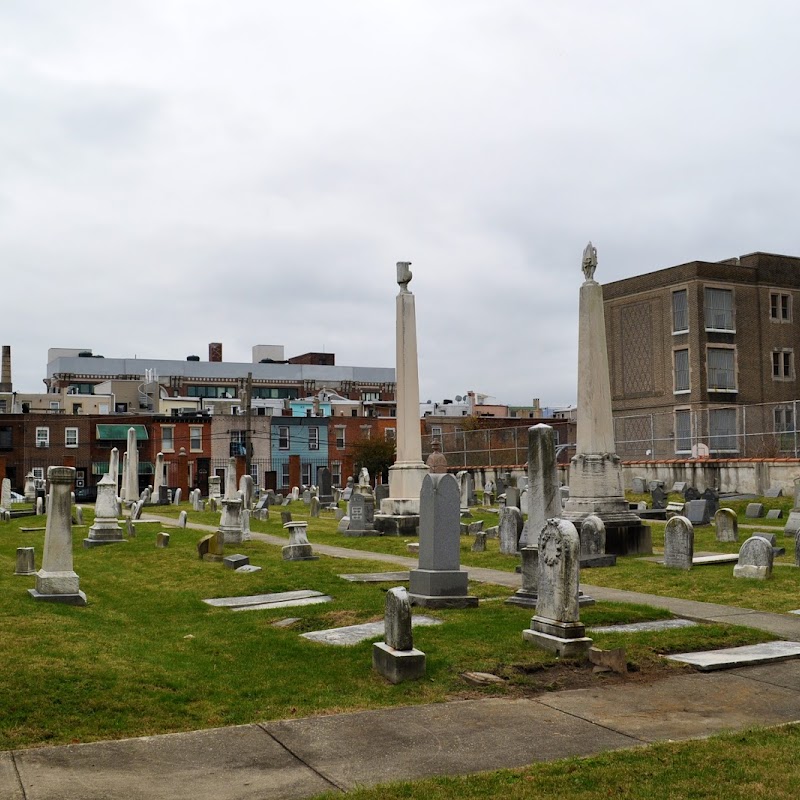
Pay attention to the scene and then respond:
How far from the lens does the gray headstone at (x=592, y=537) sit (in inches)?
698

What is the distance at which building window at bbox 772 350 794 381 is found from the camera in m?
51.8

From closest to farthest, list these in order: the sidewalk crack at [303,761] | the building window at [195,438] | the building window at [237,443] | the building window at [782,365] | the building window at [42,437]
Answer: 1. the sidewalk crack at [303,761]
2. the building window at [782,365]
3. the building window at [42,437]
4. the building window at [237,443]
5. the building window at [195,438]

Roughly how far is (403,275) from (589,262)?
647 cm

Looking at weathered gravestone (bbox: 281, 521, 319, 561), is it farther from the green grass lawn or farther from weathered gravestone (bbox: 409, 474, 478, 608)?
the green grass lawn

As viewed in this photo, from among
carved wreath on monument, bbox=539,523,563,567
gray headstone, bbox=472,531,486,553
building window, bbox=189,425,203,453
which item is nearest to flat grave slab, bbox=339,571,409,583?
gray headstone, bbox=472,531,486,553

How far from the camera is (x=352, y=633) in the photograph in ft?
35.3

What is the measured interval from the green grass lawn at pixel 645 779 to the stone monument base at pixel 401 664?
2.55m

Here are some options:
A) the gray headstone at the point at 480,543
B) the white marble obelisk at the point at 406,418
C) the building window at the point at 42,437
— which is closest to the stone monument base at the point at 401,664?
the gray headstone at the point at 480,543

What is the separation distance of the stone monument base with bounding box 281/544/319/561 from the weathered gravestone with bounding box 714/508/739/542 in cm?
909

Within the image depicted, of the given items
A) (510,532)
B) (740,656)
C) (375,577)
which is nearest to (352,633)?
(740,656)

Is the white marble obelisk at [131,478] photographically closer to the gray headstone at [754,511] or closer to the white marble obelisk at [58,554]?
the gray headstone at [754,511]

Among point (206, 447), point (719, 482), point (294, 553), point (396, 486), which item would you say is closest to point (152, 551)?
point (294, 553)

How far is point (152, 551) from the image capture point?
69.5 ft

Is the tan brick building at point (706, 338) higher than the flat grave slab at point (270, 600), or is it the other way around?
the tan brick building at point (706, 338)
